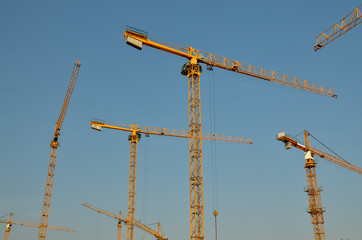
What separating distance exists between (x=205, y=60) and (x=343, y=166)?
174ft

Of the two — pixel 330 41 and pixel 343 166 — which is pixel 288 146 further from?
pixel 330 41

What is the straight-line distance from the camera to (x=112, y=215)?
164 m

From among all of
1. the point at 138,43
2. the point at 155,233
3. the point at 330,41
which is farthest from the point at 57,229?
the point at 330,41

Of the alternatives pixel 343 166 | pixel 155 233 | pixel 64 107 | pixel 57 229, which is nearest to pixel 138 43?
pixel 64 107

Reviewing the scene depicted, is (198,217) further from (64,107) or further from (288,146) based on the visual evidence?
(64,107)

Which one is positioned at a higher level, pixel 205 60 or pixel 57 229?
pixel 205 60

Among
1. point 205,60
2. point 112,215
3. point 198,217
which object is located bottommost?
point 198,217

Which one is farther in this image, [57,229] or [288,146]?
[57,229]

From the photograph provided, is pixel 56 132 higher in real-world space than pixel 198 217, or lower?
Answer: higher

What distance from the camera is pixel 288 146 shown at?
8856cm

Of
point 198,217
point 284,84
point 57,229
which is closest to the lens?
point 198,217

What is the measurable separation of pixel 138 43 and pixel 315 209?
54382mm

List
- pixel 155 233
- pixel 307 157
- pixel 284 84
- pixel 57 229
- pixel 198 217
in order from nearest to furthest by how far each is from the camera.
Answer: pixel 198 217 → pixel 284 84 → pixel 307 157 → pixel 155 233 → pixel 57 229

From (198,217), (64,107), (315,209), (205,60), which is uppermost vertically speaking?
(64,107)
